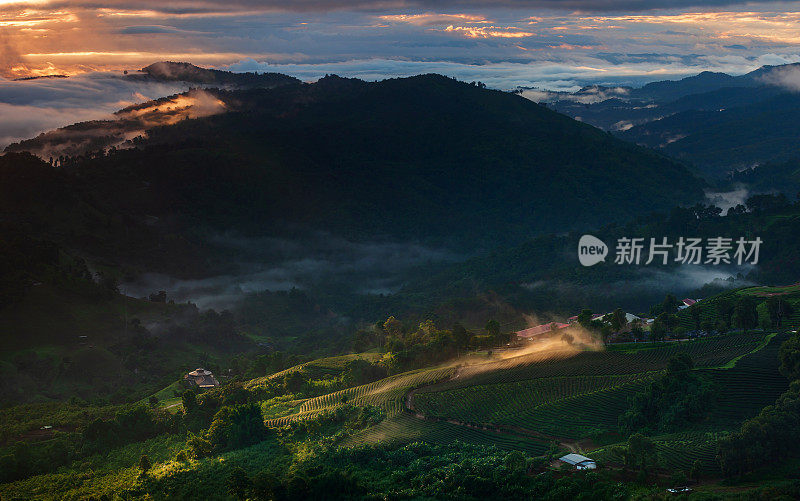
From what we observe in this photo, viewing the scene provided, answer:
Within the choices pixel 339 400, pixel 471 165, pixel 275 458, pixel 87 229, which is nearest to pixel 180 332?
pixel 87 229

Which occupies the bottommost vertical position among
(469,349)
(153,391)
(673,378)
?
(153,391)

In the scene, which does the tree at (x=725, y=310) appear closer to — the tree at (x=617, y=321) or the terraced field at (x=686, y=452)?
the tree at (x=617, y=321)

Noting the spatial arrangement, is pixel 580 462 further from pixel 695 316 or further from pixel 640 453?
pixel 695 316

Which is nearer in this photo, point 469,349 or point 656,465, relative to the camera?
point 656,465

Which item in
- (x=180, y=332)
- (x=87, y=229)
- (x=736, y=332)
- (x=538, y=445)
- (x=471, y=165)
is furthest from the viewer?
(x=471, y=165)

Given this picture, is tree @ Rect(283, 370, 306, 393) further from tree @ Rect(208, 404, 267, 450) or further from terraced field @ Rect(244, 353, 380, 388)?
tree @ Rect(208, 404, 267, 450)

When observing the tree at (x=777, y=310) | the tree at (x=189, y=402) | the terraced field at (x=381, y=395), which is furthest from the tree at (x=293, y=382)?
the tree at (x=777, y=310)

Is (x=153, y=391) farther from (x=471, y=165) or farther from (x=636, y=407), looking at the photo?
(x=471, y=165)
